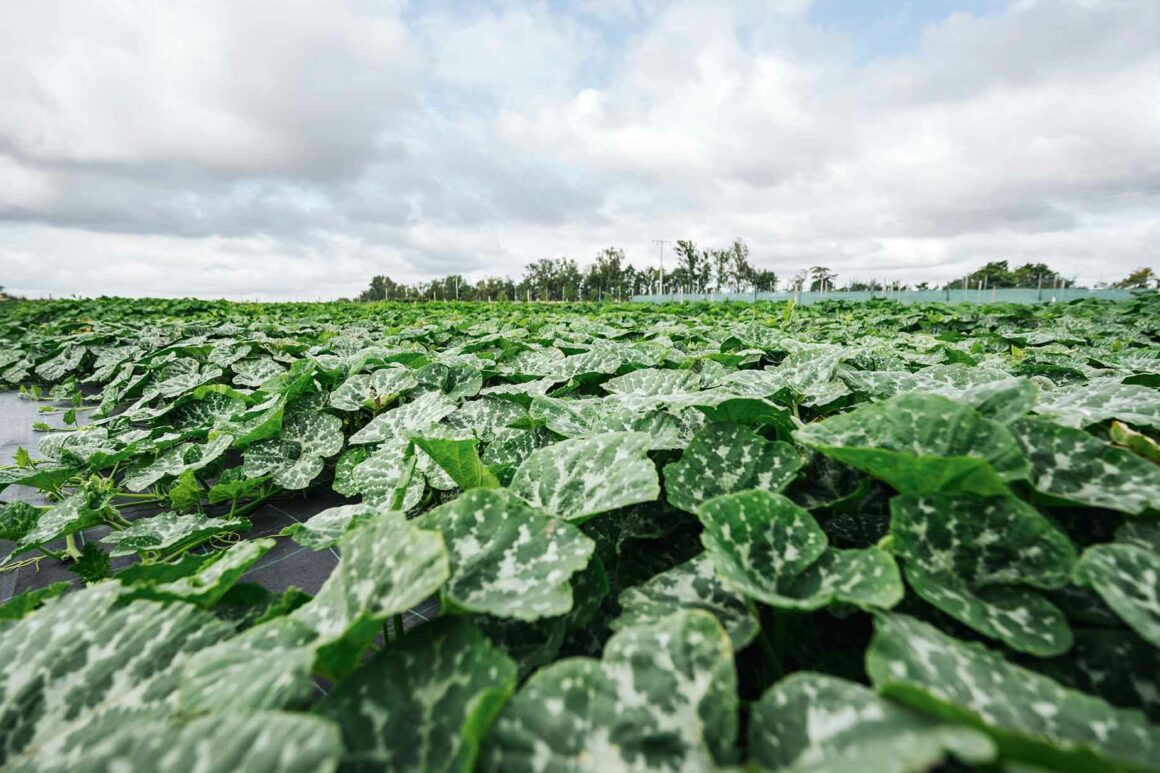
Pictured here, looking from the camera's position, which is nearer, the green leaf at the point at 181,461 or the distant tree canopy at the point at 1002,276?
the green leaf at the point at 181,461

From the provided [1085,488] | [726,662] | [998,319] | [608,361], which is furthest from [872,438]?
[998,319]

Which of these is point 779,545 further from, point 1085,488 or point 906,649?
point 1085,488

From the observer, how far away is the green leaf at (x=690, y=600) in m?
0.88

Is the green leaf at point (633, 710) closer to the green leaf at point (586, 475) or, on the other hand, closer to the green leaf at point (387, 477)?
the green leaf at point (586, 475)

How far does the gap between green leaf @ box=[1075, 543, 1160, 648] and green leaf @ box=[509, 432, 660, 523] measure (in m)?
0.65

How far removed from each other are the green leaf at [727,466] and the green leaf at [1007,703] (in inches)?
19.0

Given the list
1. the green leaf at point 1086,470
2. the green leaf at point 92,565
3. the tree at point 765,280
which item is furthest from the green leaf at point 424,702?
the tree at point 765,280

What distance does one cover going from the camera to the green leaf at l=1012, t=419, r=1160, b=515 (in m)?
0.88

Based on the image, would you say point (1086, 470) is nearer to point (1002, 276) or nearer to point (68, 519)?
point (68, 519)

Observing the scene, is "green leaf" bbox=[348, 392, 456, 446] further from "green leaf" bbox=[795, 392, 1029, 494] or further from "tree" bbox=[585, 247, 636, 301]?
"tree" bbox=[585, 247, 636, 301]

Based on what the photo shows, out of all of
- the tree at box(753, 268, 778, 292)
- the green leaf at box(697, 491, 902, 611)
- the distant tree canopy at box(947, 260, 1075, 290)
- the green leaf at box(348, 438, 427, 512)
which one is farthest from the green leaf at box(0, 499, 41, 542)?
the tree at box(753, 268, 778, 292)

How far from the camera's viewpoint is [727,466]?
1240 millimetres

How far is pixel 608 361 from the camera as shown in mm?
2617

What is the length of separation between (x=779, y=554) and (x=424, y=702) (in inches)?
24.6
